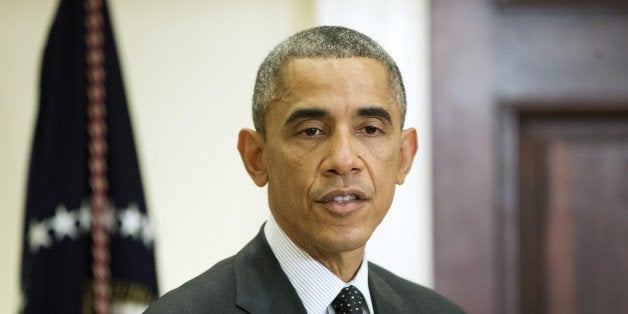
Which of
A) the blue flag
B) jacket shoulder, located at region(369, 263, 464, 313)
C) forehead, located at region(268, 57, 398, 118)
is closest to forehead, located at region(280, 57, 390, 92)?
forehead, located at region(268, 57, 398, 118)

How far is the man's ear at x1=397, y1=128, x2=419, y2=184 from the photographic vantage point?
188 cm

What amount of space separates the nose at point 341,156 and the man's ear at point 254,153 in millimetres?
155

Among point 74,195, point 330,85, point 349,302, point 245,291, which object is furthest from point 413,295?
point 74,195

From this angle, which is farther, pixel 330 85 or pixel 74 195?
pixel 74 195

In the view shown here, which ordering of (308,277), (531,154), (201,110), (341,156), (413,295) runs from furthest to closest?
1. (531,154)
2. (201,110)
3. (413,295)
4. (308,277)
5. (341,156)

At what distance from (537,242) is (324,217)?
3.77 feet

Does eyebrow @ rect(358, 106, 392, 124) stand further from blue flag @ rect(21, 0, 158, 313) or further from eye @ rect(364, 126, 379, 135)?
blue flag @ rect(21, 0, 158, 313)

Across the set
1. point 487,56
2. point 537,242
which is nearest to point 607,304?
point 537,242

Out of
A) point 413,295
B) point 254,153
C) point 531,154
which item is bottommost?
point 413,295

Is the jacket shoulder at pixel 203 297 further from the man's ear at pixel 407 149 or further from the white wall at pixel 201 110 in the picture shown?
the white wall at pixel 201 110

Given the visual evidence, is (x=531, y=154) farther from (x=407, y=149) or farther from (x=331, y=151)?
(x=331, y=151)

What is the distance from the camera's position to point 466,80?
2652mm

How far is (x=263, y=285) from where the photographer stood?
5.73ft

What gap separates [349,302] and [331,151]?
0.24m
